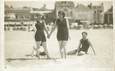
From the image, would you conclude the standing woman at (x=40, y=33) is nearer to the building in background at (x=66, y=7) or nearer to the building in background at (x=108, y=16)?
the building in background at (x=66, y=7)

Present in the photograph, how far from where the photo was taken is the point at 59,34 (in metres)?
0.86

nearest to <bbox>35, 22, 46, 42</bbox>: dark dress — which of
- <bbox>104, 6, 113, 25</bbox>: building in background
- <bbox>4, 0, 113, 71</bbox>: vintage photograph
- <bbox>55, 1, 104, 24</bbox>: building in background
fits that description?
<bbox>4, 0, 113, 71</bbox>: vintage photograph

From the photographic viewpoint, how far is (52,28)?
2.83 feet

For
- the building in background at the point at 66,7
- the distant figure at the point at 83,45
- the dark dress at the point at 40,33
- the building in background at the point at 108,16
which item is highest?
the building in background at the point at 66,7

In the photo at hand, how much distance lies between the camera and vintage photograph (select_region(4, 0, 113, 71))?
33.5 inches

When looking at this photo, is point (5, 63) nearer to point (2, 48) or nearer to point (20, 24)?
point (2, 48)

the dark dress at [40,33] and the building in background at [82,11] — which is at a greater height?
the building in background at [82,11]

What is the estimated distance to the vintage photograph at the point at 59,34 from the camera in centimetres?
A: 85

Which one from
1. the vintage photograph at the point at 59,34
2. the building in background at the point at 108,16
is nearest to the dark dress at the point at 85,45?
the vintage photograph at the point at 59,34

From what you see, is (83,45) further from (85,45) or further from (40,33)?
(40,33)

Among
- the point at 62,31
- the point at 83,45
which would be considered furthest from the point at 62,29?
the point at 83,45

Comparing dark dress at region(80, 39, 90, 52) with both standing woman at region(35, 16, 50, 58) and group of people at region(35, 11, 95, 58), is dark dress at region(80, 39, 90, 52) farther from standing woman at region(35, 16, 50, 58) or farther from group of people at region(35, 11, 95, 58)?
standing woman at region(35, 16, 50, 58)

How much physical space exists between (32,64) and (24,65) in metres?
0.04

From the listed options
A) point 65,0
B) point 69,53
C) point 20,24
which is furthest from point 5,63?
point 65,0
